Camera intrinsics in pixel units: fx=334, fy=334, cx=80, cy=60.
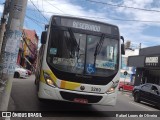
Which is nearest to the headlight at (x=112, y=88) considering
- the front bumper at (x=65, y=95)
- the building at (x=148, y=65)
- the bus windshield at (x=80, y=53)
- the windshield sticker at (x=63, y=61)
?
the front bumper at (x=65, y=95)

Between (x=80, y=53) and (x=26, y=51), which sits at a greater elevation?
(x=26, y=51)

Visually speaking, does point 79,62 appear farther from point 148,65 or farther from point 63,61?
point 148,65

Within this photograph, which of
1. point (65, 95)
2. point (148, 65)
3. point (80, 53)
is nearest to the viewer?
point (65, 95)

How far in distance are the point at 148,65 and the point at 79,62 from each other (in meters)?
28.6

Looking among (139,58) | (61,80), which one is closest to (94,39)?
(61,80)

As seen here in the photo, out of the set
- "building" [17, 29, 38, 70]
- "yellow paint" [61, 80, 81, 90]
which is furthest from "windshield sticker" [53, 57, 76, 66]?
"building" [17, 29, 38, 70]

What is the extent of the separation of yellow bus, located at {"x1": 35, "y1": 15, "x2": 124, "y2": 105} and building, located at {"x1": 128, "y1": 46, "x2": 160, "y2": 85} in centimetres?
2544

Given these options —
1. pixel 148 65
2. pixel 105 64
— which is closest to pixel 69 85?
pixel 105 64

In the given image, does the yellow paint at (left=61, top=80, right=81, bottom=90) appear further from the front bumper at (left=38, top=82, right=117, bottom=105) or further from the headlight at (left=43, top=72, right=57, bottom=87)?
the headlight at (left=43, top=72, right=57, bottom=87)

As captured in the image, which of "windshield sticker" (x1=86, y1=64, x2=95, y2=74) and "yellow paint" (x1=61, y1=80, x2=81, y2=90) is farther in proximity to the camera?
"windshield sticker" (x1=86, y1=64, x2=95, y2=74)

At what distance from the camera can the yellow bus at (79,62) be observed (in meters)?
10.3

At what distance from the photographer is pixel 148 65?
38000 millimetres

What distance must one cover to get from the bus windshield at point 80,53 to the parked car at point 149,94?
374 inches

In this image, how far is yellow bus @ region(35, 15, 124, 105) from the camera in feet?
33.7
